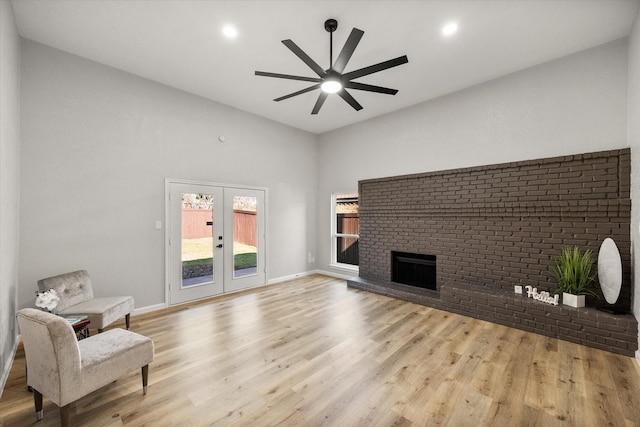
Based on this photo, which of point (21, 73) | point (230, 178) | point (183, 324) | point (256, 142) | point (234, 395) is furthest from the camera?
point (256, 142)

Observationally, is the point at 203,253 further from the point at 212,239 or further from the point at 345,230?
the point at 345,230

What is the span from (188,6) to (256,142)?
9.65 ft

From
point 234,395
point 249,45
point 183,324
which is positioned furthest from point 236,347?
point 249,45

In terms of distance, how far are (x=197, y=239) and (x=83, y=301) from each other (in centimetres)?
171

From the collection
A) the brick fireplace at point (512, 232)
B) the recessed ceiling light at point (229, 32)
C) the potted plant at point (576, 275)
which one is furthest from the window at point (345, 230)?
the recessed ceiling light at point (229, 32)

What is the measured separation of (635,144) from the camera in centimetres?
287

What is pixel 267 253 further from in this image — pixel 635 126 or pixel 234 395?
pixel 635 126

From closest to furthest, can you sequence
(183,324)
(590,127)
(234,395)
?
(234,395) < (590,127) < (183,324)

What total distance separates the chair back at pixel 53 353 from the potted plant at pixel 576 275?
16.0 ft

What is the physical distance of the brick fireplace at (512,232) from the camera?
3080 mm

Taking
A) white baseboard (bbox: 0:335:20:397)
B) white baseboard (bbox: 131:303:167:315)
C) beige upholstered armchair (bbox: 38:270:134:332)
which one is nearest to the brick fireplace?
white baseboard (bbox: 131:303:167:315)

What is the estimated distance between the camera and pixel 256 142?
5.55 metres

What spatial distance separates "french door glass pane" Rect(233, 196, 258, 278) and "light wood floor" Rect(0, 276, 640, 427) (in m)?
1.60

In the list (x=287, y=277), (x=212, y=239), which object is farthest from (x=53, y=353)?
(x=287, y=277)
